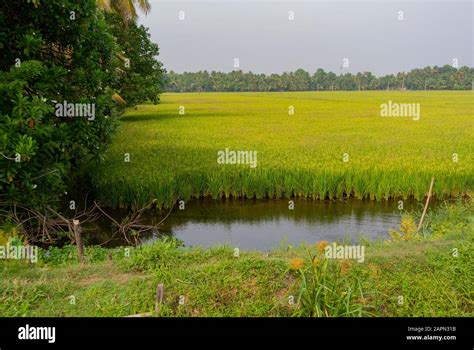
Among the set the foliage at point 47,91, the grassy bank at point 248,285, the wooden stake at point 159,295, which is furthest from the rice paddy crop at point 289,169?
the wooden stake at point 159,295

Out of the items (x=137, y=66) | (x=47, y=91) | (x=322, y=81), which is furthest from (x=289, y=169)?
(x=322, y=81)

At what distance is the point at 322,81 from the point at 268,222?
87.7 m

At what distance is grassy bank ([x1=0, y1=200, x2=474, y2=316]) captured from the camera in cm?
439

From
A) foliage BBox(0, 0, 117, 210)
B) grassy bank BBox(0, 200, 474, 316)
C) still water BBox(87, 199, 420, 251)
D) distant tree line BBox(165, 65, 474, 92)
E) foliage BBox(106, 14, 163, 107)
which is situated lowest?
still water BBox(87, 199, 420, 251)

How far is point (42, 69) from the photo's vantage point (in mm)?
6457

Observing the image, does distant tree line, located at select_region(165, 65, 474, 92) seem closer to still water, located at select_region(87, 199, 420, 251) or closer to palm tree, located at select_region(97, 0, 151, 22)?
palm tree, located at select_region(97, 0, 151, 22)

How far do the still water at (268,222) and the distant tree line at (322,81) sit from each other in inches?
2447

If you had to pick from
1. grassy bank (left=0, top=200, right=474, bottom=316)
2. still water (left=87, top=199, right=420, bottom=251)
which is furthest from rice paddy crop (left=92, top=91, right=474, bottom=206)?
grassy bank (left=0, top=200, right=474, bottom=316)

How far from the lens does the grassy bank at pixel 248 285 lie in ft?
14.4

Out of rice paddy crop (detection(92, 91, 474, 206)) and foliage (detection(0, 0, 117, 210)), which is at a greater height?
foliage (detection(0, 0, 117, 210))

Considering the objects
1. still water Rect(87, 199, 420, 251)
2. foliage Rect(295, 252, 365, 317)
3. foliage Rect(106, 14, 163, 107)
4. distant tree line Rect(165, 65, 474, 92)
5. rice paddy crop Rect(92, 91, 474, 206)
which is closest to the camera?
foliage Rect(295, 252, 365, 317)

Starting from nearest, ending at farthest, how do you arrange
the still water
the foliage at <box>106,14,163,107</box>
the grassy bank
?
the grassy bank
the still water
the foliage at <box>106,14,163,107</box>

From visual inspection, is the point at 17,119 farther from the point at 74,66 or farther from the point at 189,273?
the point at 189,273

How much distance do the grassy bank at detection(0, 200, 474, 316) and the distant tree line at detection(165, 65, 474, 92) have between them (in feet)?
223
